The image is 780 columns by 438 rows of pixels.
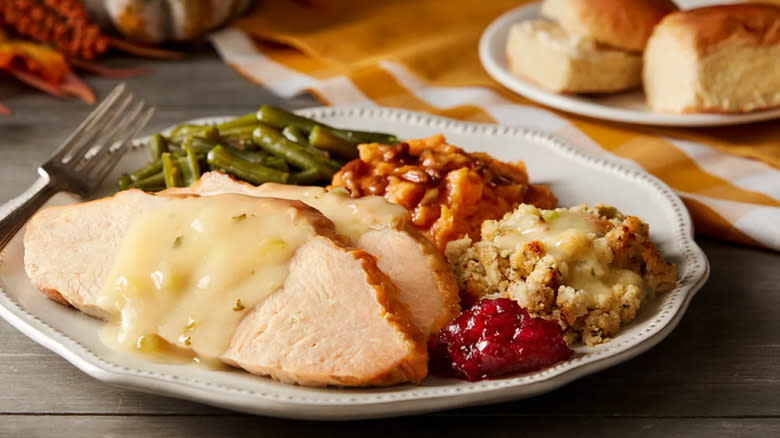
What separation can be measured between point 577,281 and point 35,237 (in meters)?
1.90

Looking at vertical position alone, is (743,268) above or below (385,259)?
below

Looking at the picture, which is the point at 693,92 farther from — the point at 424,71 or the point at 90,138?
the point at 90,138

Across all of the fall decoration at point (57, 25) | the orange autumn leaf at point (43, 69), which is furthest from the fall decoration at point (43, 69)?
the fall decoration at point (57, 25)

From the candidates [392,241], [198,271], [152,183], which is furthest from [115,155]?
[392,241]

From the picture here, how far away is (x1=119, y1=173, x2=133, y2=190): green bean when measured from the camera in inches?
153

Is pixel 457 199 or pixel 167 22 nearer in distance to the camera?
pixel 457 199

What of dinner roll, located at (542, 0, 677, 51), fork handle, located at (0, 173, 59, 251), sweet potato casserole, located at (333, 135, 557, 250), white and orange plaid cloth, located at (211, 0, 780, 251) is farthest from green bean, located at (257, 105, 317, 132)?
dinner roll, located at (542, 0, 677, 51)

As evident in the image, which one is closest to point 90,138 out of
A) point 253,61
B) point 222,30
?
point 253,61

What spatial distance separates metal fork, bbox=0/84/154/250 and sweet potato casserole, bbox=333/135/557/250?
1.12 m

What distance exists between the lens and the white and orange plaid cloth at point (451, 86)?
165 inches

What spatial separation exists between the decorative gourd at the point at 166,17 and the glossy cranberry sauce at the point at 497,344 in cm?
395

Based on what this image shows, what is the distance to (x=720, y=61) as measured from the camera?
15.0 ft

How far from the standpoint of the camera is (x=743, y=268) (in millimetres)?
3668

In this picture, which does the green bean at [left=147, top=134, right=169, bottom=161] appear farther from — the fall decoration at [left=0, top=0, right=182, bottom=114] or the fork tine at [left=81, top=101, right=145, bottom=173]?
the fall decoration at [left=0, top=0, right=182, bottom=114]
